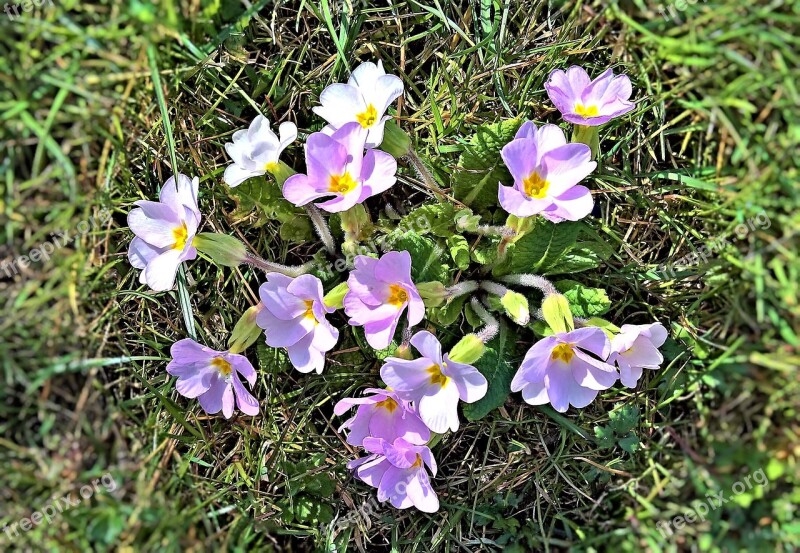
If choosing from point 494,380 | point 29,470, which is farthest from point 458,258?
point 29,470

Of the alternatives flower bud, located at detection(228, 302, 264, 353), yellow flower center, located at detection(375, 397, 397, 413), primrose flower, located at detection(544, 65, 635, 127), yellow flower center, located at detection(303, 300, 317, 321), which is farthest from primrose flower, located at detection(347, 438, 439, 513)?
primrose flower, located at detection(544, 65, 635, 127)

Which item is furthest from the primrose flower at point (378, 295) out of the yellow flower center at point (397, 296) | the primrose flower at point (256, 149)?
the primrose flower at point (256, 149)

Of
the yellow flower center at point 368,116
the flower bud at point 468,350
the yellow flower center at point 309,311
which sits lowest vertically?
the flower bud at point 468,350

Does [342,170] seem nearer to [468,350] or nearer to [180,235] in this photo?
[180,235]

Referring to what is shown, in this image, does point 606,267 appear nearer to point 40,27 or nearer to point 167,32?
point 167,32

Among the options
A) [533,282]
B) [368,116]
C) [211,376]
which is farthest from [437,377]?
[368,116]

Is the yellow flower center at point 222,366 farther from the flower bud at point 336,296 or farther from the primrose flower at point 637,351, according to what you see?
the primrose flower at point 637,351

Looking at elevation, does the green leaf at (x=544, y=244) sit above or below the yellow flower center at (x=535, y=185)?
below
